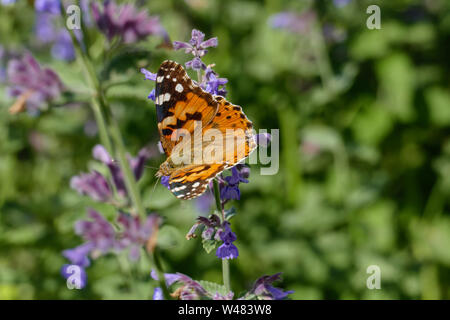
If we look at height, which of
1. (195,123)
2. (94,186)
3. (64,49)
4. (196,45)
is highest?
(64,49)

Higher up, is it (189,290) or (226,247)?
(226,247)

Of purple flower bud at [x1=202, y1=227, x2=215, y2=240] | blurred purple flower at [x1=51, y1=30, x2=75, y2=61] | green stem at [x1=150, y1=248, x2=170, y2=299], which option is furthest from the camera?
blurred purple flower at [x1=51, y1=30, x2=75, y2=61]

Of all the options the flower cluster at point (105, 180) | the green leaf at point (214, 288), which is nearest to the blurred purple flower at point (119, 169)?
the flower cluster at point (105, 180)

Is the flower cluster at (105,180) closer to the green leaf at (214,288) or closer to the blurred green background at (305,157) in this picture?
the blurred green background at (305,157)

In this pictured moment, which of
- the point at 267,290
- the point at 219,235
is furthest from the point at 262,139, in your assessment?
the point at 267,290

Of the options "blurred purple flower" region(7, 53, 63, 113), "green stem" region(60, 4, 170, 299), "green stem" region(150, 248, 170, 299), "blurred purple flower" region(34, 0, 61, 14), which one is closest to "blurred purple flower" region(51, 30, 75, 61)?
"blurred purple flower" region(7, 53, 63, 113)

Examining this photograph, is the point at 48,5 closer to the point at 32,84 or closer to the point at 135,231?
the point at 32,84

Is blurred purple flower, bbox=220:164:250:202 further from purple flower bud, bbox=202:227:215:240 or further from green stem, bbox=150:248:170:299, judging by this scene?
green stem, bbox=150:248:170:299
